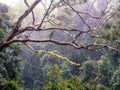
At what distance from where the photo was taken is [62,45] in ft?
38.3

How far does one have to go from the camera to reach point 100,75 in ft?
61.8

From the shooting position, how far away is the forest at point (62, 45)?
260 inches

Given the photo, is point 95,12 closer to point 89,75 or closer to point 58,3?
point 89,75

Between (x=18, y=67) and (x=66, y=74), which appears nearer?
(x=18, y=67)

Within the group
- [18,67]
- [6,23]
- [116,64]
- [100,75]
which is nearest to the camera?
[18,67]

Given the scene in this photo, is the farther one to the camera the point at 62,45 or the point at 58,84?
the point at 62,45

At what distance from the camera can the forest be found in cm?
659

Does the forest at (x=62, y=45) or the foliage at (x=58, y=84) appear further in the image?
the foliage at (x=58, y=84)

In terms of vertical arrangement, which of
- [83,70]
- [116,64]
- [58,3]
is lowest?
[83,70]

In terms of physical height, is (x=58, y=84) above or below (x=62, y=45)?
below

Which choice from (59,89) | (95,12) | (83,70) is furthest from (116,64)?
(95,12)

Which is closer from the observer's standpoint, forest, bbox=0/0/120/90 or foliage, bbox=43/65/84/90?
forest, bbox=0/0/120/90

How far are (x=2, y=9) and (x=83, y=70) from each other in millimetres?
7315

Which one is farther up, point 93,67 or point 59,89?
point 59,89
